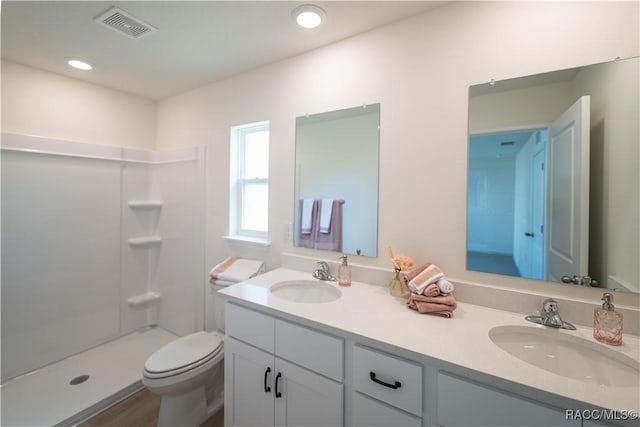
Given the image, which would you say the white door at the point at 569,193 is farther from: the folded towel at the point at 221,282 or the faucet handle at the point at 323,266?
the folded towel at the point at 221,282

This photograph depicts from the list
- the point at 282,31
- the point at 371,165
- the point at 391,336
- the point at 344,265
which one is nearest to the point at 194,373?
the point at 344,265

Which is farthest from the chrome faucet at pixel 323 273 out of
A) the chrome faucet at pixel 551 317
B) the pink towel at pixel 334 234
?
the chrome faucet at pixel 551 317

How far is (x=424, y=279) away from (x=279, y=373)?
30.8 inches

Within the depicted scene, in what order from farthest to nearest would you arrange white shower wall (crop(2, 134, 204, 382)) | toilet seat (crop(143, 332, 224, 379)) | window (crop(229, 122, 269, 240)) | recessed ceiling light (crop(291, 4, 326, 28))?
window (crop(229, 122, 269, 240)) → white shower wall (crop(2, 134, 204, 382)) → toilet seat (crop(143, 332, 224, 379)) → recessed ceiling light (crop(291, 4, 326, 28))

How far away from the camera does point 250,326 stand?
128 cm

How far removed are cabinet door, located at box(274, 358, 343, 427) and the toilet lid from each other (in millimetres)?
650

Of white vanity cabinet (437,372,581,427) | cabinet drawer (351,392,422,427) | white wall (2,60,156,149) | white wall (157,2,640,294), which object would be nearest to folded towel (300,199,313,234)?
white wall (157,2,640,294)

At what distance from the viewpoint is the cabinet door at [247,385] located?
4.02ft

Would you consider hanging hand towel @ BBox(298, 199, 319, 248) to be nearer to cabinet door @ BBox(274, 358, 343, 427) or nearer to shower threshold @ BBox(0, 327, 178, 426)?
cabinet door @ BBox(274, 358, 343, 427)

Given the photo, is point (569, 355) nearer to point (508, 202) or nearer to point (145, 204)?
point (508, 202)

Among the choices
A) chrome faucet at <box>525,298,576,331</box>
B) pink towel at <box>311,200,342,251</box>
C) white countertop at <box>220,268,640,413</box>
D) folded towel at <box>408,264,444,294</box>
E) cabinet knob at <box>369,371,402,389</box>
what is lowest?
cabinet knob at <box>369,371,402,389</box>

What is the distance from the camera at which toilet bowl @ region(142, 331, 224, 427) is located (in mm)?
1428

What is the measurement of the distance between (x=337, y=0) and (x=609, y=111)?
1259 millimetres

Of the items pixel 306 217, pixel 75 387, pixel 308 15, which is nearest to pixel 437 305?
pixel 306 217
